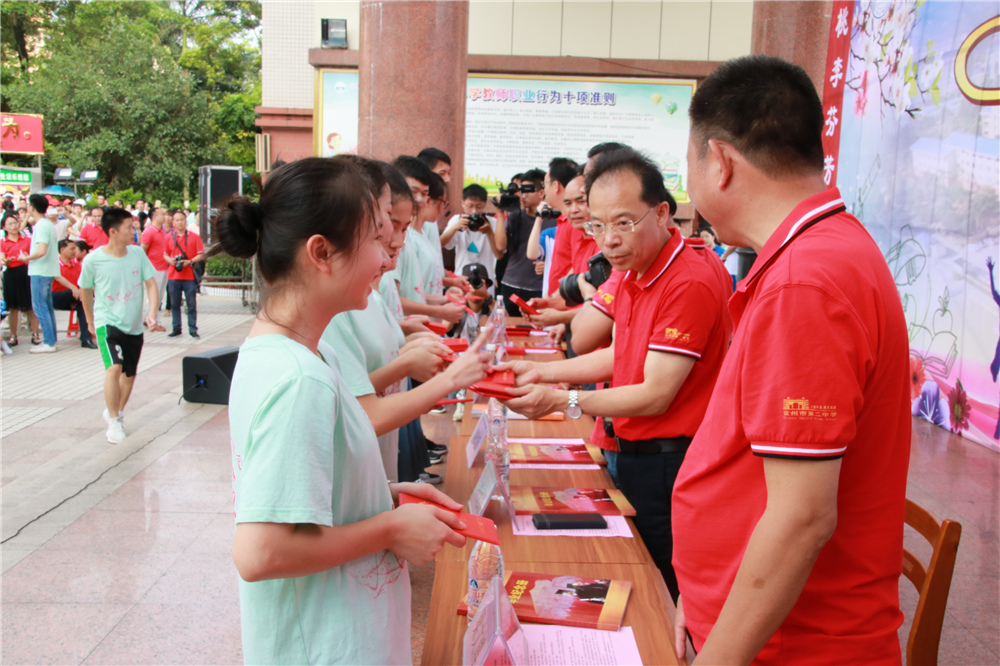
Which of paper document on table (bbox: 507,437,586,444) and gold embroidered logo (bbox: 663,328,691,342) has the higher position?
gold embroidered logo (bbox: 663,328,691,342)

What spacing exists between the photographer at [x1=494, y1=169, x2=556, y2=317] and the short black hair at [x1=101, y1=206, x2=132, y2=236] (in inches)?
117

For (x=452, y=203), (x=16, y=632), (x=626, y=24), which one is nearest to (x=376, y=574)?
(x=16, y=632)

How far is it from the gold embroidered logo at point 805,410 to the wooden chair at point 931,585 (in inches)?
32.8

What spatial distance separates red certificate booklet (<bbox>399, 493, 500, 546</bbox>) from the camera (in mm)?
1229

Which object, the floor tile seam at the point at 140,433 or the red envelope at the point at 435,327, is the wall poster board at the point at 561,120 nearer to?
the floor tile seam at the point at 140,433

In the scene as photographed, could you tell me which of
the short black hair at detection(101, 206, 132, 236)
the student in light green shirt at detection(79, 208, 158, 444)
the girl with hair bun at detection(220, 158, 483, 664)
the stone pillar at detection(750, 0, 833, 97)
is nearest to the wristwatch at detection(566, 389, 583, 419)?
the girl with hair bun at detection(220, 158, 483, 664)

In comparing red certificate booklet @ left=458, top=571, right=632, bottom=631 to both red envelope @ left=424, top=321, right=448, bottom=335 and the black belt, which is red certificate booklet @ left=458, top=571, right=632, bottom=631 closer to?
the black belt

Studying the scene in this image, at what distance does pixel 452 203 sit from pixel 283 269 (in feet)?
17.9

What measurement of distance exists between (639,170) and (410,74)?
3.78 metres

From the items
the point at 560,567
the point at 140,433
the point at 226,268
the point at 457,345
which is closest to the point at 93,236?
the point at 226,268

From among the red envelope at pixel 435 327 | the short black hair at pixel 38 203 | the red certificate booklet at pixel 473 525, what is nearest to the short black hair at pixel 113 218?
the red envelope at pixel 435 327

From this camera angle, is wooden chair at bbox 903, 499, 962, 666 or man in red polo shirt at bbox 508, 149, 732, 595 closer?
wooden chair at bbox 903, 499, 962, 666

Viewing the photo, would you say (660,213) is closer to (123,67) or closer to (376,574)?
(376,574)

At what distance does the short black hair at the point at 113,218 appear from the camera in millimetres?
5477
